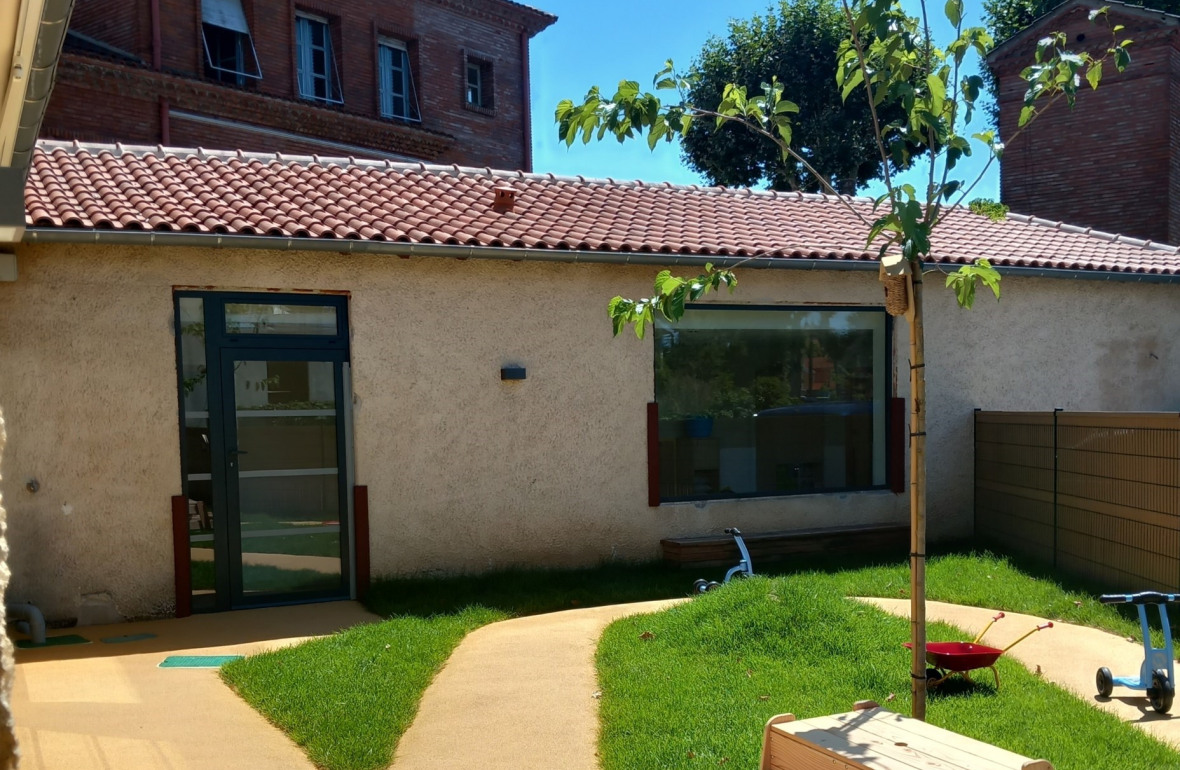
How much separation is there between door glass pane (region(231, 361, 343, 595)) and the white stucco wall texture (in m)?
0.35

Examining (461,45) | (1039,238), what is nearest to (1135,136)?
(1039,238)

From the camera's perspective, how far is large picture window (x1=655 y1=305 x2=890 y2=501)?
10078 millimetres

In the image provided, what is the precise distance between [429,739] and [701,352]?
19.1 feet

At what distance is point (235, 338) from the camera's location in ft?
27.2

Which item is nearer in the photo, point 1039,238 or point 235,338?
point 235,338

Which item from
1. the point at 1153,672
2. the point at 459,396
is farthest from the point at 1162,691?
the point at 459,396

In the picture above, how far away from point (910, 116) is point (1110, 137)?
63.7 ft

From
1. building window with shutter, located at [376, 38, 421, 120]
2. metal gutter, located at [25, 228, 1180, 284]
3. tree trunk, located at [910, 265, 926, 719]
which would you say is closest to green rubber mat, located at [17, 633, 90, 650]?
metal gutter, located at [25, 228, 1180, 284]

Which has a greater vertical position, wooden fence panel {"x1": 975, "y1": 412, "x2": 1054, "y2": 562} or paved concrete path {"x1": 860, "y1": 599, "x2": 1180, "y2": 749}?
wooden fence panel {"x1": 975, "y1": 412, "x2": 1054, "y2": 562}

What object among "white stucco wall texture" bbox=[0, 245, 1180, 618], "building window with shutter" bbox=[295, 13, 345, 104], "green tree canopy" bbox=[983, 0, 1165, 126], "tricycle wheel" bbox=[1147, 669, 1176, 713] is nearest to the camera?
"tricycle wheel" bbox=[1147, 669, 1176, 713]

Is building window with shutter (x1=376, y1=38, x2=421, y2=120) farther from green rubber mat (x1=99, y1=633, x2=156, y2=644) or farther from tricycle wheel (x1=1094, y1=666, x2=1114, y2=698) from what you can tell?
tricycle wheel (x1=1094, y1=666, x2=1114, y2=698)

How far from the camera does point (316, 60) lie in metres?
21.6

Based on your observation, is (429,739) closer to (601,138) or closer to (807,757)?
(807,757)

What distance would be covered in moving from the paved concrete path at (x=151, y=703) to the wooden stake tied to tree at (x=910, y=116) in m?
2.90
